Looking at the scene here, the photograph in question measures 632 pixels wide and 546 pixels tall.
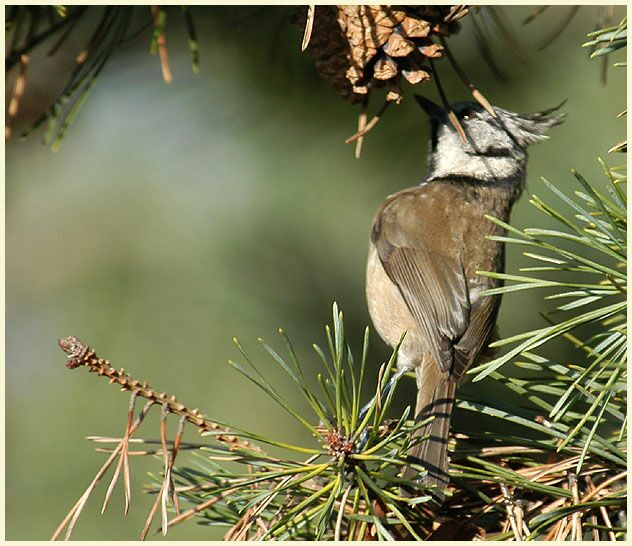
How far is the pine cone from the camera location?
207 centimetres

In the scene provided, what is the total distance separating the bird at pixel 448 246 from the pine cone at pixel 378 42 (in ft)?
2.60

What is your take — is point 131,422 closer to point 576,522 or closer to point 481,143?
point 576,522

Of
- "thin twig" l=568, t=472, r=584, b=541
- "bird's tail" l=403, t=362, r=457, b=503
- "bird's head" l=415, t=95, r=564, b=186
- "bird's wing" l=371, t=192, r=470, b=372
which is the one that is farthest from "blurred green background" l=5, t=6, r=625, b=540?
"thin twig" l=568, t=472, r=584, b=541

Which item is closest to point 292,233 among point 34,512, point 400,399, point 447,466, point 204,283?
point 204,283

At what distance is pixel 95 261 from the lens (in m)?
3.49

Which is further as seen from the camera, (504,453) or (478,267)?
(478,267)

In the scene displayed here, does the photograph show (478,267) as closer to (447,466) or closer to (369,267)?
(369,267)

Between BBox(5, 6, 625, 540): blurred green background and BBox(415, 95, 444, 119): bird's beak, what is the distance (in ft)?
0.82

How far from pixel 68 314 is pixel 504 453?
7.16ft

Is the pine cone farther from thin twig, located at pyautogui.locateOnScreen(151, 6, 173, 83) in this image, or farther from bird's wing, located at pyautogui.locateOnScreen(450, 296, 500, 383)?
bird's wing, located at pyautogui.locateOnScreen(450, 296, 500, 383)

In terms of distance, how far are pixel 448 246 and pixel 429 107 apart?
0.54 m

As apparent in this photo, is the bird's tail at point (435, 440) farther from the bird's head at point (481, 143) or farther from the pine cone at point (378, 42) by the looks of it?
the bird's head at point (481, 143)

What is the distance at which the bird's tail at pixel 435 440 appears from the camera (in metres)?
1.75

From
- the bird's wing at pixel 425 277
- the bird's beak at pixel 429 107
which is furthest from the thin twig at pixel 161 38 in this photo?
the bird's wing at pixel 425 277
